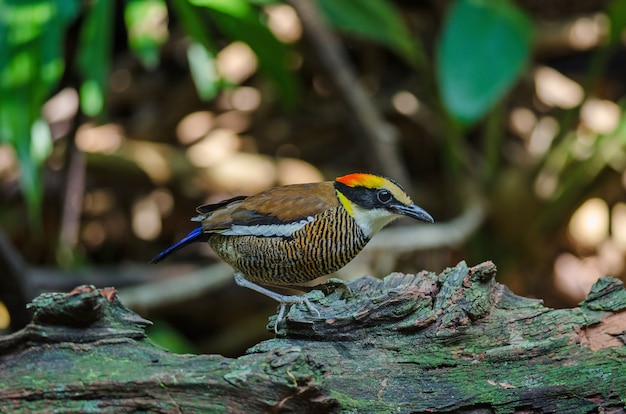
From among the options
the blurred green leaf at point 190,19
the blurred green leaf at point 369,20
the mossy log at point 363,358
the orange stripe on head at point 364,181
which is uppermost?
the blurred green leaf at point 369,20

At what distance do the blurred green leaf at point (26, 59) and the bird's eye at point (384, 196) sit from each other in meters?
2.00

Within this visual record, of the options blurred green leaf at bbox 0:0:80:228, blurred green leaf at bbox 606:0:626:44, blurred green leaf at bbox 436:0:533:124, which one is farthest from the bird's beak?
blurred green leaf at bbox 606:0:626:44

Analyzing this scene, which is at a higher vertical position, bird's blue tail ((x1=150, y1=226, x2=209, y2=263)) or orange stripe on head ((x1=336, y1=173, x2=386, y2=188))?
orange stripe on head ((x1=336, y1=173, x2=386, y2=188))

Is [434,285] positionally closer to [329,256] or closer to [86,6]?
[329,256]

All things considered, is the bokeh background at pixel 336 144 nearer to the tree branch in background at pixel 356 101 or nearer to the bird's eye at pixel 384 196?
the tree branch in background at pixel 356 101

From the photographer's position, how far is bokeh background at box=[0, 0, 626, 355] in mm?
5578

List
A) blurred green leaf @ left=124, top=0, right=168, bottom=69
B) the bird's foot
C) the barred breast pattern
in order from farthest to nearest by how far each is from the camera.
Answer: blurred green leaf @ left=124, top=0, right=168, bottom=69 < the barred breast pattern < the bird's foot

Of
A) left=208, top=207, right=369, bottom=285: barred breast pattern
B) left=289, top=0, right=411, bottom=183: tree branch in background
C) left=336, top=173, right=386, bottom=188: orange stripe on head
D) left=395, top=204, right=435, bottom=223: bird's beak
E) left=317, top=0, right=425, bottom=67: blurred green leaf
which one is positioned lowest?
left=208, top=207, right=369, bottom=285: barred breast pattern

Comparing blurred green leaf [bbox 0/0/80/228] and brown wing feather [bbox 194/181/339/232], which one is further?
blurred green leaf [bbox 0/0/80/228]

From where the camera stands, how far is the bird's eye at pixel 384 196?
3.24 meters

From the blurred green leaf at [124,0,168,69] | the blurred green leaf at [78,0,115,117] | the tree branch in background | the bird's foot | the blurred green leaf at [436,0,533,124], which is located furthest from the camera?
the tree branch in background

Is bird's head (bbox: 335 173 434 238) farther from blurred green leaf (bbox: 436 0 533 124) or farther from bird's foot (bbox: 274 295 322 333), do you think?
blurred green leaf (bbox: 436 0 533 124)

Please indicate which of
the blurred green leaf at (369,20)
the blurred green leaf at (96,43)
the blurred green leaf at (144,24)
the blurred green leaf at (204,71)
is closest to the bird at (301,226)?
the blurred green leaf at (96,43)

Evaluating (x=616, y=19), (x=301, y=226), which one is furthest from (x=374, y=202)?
(x=616, y=19)
